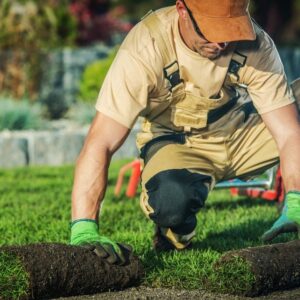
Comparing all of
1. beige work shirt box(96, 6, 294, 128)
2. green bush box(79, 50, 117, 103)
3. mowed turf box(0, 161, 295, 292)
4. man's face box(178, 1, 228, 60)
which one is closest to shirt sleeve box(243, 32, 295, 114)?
beige work shirt box(96, 6, 294, 128)

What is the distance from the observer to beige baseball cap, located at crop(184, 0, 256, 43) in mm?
5559

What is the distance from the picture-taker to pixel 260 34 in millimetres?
5945

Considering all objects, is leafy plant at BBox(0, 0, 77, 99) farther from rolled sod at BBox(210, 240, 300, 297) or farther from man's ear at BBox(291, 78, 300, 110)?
rolled sod at BBox(210, 240, 300, 297)

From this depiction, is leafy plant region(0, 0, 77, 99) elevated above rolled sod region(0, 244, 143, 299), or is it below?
above

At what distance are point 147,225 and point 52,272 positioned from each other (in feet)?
7.61

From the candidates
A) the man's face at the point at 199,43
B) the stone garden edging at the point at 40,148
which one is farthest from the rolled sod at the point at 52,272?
the stone garden edging at the point at 40,148

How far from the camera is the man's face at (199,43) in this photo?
567 centimetres

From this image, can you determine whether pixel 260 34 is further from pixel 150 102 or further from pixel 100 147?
pixel 100 147

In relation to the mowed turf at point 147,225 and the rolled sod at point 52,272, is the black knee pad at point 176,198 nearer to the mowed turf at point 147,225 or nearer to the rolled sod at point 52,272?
the mowed turf at point 147,225

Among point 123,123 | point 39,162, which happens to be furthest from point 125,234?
point 39,162

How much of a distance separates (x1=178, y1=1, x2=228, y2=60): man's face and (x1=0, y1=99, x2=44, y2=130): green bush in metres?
6.44

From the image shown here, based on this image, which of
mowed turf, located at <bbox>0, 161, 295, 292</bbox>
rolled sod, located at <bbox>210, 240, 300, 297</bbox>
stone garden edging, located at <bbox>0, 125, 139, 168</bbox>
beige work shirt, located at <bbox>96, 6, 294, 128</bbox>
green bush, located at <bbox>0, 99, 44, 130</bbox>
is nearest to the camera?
rolled sod, located at <bbox>210, 240, 300, 297</bbox>

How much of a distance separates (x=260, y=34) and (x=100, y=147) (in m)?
1.19

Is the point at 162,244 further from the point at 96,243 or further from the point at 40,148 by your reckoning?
the point at 40,148
